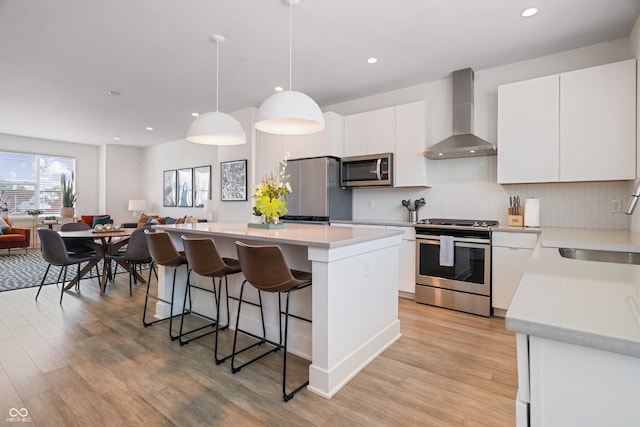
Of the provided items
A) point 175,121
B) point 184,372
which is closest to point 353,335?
point 184,372

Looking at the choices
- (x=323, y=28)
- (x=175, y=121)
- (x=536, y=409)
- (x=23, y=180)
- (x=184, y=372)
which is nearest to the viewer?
(x=536, y=409)

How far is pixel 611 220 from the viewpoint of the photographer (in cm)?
316

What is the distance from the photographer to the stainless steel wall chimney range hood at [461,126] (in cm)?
→ 365

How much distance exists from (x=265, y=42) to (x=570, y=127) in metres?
3.01

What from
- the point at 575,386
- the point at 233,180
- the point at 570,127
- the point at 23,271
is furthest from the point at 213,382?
the point at 23,271

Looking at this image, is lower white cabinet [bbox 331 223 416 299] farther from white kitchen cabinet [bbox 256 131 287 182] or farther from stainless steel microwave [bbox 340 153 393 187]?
white kitchen cabinet [bbox 256 131 287 182]

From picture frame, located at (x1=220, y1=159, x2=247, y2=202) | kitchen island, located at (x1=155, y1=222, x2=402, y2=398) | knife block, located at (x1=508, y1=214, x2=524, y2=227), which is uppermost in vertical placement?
picture frame, located at (x1=220, y1=159, x2=247, y2=202)

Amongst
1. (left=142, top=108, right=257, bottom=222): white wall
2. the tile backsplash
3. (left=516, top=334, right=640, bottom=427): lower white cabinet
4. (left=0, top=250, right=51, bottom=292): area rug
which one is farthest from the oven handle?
(left=0, top=250, right=51, bottom=292): area rug

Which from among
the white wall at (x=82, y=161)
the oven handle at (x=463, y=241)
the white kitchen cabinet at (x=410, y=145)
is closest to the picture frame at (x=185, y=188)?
the white wall at (x=82, y=161)

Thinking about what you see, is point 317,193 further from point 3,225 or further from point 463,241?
point 3,225

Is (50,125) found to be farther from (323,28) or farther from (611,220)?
(611,220)

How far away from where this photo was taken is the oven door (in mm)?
3320

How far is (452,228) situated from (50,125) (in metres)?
7.89

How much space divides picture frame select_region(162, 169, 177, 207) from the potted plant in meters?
2.13
